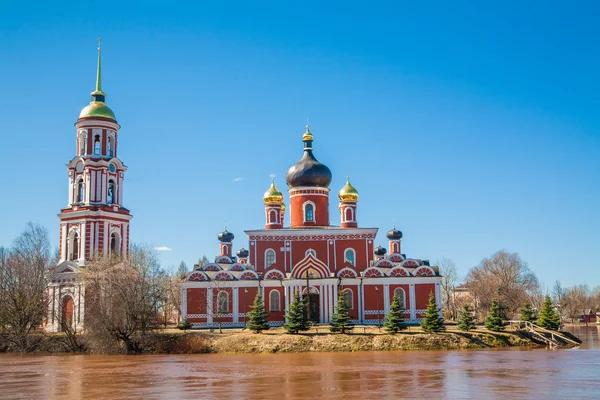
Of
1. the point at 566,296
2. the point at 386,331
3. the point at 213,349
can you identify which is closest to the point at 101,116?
the point at 213,349

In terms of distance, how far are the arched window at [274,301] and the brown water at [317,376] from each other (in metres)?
12.2

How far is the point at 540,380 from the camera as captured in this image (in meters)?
25.2

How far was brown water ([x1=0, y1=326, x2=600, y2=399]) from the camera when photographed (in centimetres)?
2298

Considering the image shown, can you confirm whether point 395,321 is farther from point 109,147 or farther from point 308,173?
point 109,147

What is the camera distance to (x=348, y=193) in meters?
57.6

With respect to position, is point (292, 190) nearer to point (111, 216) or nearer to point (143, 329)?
point (111, 216)

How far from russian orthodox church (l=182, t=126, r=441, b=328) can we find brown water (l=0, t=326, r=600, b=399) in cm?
1127

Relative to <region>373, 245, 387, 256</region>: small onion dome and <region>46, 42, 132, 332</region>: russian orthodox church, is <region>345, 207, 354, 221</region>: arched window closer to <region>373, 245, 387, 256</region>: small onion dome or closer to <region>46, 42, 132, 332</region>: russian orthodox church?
<region>373, 245, 387, 256</region>: small onion dome

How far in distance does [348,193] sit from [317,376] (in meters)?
31.2

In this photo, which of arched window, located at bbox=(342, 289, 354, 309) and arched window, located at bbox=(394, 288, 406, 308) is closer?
arched window, located at bbox=(394, 288, 406, 308)

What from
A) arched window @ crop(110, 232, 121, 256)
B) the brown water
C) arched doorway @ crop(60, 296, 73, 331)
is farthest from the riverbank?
arched window @ crop(110, 232, 121, 256)

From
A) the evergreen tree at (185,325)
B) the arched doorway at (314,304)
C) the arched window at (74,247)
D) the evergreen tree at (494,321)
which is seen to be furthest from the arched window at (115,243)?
the evergreen tree at (494,321)

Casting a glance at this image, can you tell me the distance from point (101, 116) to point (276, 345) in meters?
25.1

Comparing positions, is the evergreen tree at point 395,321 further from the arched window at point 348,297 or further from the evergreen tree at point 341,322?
the arched window at point 348,297
